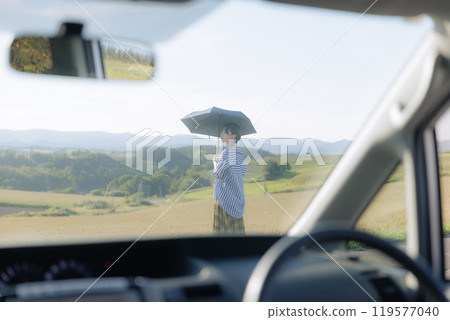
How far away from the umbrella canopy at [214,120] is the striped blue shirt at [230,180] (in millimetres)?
196

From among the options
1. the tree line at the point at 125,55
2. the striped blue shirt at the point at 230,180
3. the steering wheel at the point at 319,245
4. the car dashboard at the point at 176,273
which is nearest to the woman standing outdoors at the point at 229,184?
the striped blue shirt at the point at 230,180

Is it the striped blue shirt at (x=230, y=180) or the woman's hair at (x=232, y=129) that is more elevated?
the woman's hair at (x=232, y=129)

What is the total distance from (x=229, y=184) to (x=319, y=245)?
2.51 m

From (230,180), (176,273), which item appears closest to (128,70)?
(176,273)

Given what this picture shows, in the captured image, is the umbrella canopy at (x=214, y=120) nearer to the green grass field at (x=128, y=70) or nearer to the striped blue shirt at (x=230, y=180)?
the striped blue shirt at (x=230, y=180)

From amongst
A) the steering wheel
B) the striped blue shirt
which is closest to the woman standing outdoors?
the striped blue shirt

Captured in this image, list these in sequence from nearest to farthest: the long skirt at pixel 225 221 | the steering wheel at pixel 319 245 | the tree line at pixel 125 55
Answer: the steering wheel at pixel 319 245 → the tree line at pixel 125 55 → the long skirt at pixel 225 221

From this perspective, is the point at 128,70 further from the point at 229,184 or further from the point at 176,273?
the point at 229,184

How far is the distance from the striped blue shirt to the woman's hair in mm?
169

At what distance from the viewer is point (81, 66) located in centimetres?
151

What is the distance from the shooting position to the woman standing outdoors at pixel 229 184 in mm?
3172

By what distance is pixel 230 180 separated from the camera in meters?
3.44

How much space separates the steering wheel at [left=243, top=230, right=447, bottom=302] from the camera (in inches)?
32.6

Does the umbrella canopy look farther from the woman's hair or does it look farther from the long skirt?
the long skirt
